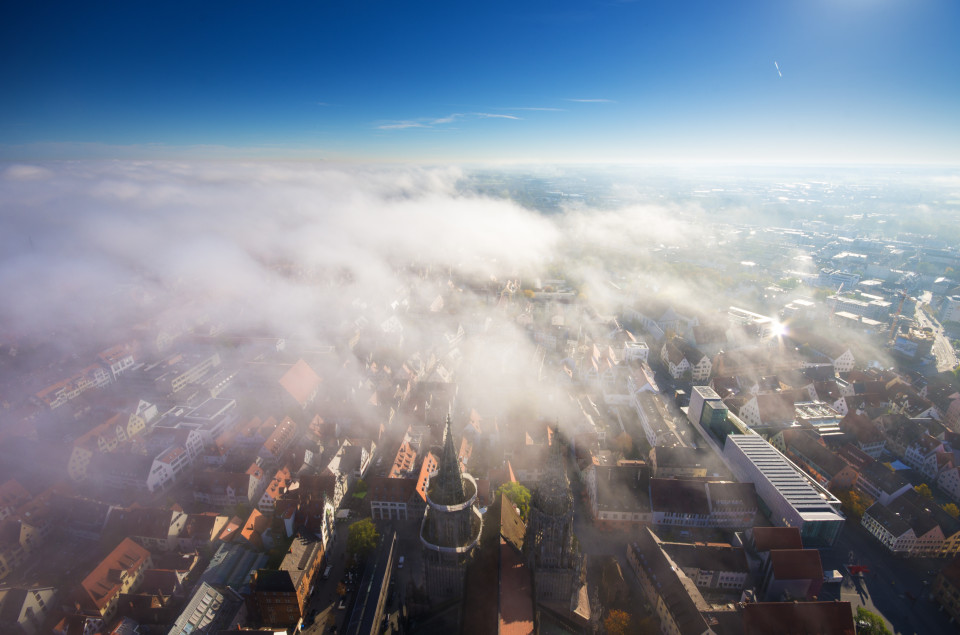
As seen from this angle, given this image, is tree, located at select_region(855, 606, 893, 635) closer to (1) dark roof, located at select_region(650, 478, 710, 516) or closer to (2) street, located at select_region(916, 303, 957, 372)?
(1) dark roof, located at select_region(650, 478, 710, 516)

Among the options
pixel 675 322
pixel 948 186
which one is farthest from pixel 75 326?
pixel 948 186

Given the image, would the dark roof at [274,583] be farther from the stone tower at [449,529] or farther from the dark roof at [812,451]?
the dark roof at [812,451]

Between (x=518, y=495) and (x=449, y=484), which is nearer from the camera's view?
(x=449, y=484)

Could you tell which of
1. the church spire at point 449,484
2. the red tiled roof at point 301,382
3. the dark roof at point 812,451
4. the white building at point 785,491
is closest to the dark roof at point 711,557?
the white building at point 785,491

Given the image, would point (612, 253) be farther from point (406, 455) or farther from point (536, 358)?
point (406, 455)

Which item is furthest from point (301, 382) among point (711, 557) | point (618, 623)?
point (711, 557)

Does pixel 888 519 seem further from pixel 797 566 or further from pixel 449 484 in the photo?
pixel 449 484
